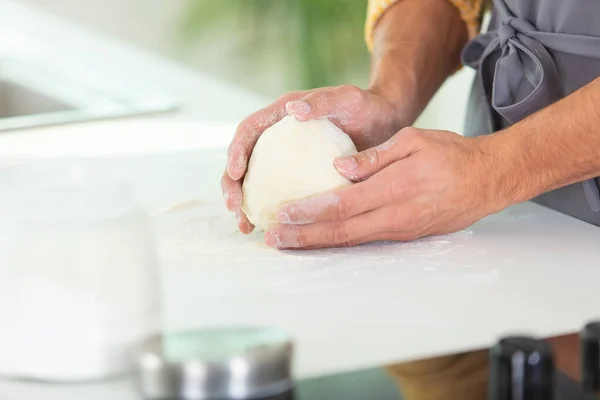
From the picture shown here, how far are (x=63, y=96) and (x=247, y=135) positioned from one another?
1.03 metres

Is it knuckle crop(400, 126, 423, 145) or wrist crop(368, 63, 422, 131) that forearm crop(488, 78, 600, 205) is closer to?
knuckle crop(400, 126, 423, 145)

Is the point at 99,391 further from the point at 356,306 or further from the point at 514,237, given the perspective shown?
the point at 514,237

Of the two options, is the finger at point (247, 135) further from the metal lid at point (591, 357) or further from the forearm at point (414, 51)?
the metal lid at point (591, 357)

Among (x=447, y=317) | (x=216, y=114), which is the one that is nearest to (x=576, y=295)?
(x=447, y=317)

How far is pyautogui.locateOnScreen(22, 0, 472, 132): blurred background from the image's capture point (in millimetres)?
3137

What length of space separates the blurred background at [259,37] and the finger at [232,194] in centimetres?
137

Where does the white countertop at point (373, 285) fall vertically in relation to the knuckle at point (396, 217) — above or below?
below

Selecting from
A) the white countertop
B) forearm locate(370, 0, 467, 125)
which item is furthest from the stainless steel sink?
forearm locate(370, 0, 467, 125)

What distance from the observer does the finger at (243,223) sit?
112cm

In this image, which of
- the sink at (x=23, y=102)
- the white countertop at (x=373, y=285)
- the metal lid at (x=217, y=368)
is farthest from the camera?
the sink at (x=23, y=102)

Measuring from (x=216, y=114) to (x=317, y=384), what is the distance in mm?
1320

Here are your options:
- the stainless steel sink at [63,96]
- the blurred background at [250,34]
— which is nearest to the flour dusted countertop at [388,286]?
the stainless steel sink at [63,96]

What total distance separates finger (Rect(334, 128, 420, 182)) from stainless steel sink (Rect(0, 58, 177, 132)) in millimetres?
936

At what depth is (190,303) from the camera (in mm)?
862
